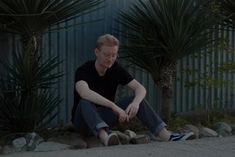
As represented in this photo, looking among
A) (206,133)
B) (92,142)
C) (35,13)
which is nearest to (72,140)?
(92,142)

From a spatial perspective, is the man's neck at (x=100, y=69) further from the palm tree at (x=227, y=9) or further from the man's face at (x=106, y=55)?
the palm tree at (x=227, y=9)

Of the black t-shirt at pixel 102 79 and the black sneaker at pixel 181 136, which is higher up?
the black t-shirt at pixel 102 79

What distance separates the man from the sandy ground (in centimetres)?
15

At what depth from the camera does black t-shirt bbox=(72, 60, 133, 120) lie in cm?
671

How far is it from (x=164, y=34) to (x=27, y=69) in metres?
2.13

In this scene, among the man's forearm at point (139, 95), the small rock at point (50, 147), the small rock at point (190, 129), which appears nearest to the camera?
the small rock at point (50, 147)

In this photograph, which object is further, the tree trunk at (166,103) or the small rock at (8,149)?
the tree trunk at (166,103)

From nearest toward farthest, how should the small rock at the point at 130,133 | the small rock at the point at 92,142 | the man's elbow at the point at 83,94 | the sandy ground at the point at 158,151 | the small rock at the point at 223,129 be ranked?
the sandy ground at the point at 158,151 < the man's elbow at the point at 83,94 < the small rock at the point at 92,142 < the small rock at the point at 130,133 < the small rock at the point at 223,129

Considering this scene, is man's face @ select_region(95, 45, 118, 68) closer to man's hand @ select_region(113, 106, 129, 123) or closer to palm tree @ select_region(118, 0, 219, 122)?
man's hand @ select_region(113, 106, 129, 123)

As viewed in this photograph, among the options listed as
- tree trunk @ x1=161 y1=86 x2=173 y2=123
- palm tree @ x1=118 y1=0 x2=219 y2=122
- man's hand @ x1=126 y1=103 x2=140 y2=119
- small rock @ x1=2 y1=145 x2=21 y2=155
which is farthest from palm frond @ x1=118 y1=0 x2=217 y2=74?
small rock @ x1=2 y1=145 x2=21 y2=155

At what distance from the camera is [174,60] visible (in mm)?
8133

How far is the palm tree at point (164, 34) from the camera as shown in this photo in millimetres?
7910

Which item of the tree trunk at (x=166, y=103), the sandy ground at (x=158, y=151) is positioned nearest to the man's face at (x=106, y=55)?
the sandy ground at (x=158, y=151)

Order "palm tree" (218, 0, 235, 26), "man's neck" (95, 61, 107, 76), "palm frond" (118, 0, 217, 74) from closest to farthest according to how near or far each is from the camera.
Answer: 1. "man's neck" (95, 61, 107, 76)
2. "palm frond" (118, 0, 217, 74)
3. "palm tree" (218, 0, 235, 26)
